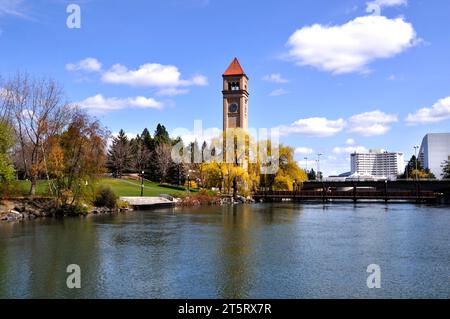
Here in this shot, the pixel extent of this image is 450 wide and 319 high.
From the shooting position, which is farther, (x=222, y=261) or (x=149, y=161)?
(x=149, y=161)

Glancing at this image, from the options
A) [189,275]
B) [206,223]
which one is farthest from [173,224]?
[189,275]

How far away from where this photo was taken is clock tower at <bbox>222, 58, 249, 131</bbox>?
4530 inches

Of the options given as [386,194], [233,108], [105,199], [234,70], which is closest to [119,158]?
[233,108]

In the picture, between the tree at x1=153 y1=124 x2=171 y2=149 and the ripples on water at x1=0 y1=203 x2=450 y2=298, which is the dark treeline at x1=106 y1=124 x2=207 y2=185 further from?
the ripples on water at x1=0 y1=203 x2=450 y2=298

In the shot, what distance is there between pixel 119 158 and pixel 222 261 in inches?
3471

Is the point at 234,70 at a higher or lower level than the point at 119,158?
higher

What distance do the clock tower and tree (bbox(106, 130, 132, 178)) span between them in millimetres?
25085

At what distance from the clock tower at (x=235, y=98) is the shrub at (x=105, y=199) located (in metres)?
60.8

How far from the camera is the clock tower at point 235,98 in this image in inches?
4530

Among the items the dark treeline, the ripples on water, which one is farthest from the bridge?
the ripples on water

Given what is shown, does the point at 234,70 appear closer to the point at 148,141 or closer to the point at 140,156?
the point at 148,141

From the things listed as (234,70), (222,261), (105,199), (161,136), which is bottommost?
(222,261)

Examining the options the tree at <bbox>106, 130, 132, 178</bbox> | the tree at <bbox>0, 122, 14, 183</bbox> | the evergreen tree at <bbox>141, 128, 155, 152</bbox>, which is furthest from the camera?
the evergreen tree at <bbox>141, 128, 155, 152</bbox>

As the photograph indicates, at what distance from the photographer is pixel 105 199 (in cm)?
5553
